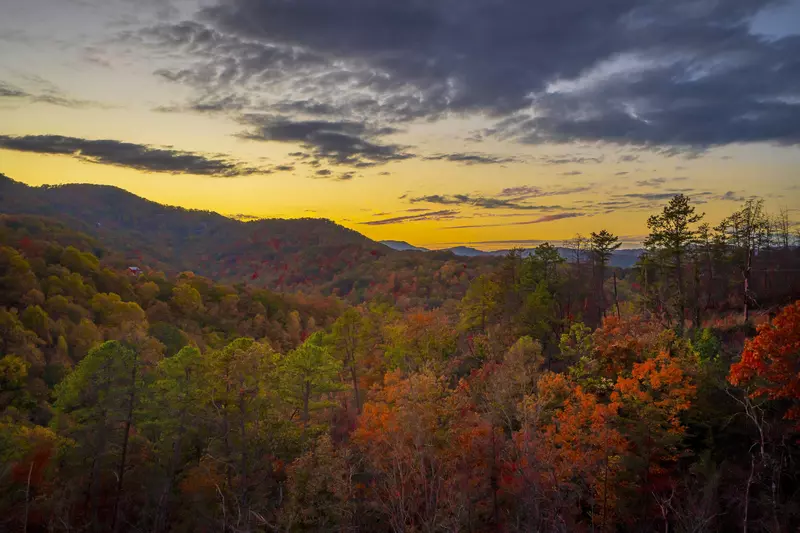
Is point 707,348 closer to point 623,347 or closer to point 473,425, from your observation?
point 623,347

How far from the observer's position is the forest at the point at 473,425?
73.8ft

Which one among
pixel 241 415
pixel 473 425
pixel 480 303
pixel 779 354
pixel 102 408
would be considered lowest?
pixel 473 425

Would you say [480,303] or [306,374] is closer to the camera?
[306,374]

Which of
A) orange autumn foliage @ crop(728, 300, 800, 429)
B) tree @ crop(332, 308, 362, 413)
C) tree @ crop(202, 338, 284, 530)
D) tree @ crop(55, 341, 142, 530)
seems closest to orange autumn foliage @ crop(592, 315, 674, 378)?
orange autumn foliage @ crop(728, 300, 800, 429)

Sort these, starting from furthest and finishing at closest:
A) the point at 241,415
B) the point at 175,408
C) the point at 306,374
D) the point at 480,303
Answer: the point at 480,303 < the point at 306,374 < the point at 175,408 < the point at 241,415

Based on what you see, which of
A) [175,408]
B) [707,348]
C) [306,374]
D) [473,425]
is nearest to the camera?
[707,348]

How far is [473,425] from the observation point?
35.4m

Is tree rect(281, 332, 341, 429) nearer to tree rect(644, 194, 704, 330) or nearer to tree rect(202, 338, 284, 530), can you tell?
tree rect(202, 338, 284, 530)

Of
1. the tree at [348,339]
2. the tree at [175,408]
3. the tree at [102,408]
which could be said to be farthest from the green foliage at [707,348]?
the tree at [102,408]

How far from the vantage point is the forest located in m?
22.5

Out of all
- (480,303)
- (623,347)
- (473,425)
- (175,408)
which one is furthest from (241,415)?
(480,303)

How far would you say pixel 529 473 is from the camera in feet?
70.0

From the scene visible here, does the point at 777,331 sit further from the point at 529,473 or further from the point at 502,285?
the point at 502,285

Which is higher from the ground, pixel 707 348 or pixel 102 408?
pixel 707 348
